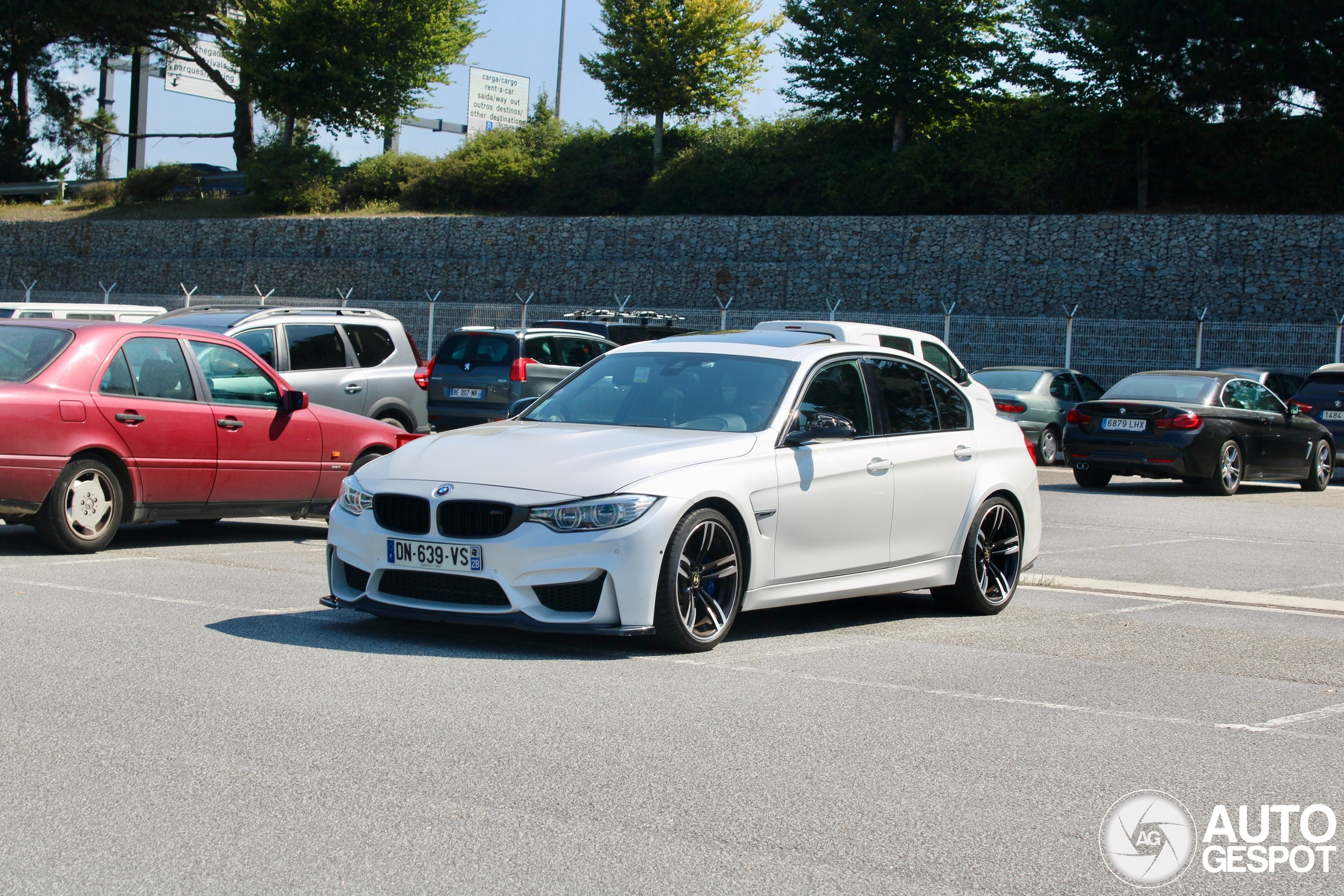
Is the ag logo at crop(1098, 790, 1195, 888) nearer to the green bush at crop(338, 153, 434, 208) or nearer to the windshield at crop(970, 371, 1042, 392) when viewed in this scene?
the windshield at crop(970, 371, 1042, 392)

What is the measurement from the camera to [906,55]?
46.3 metres

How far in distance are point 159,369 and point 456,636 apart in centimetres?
440

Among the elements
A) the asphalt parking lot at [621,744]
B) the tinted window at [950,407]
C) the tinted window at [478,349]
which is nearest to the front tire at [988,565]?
the asphalt parking lot at [621,744]

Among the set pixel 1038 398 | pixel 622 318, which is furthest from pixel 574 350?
pixel 1038 398

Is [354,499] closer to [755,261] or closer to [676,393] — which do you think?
[676,393]

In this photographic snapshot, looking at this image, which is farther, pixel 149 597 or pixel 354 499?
pixel 149 597

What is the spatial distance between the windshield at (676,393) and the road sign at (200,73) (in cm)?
5743

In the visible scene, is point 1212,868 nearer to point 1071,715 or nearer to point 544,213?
point 1071,715

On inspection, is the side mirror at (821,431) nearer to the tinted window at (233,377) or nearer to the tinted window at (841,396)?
the tinted window at (841,396)

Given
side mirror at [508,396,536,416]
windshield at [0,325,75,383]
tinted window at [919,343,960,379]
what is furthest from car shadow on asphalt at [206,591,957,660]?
tinted window at [919,343,960,379]

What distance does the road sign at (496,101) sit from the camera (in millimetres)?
58094

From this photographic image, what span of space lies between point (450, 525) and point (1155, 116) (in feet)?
128

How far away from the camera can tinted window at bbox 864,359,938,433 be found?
8133 mm

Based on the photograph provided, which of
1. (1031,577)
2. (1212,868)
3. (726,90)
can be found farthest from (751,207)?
(1212,868)
